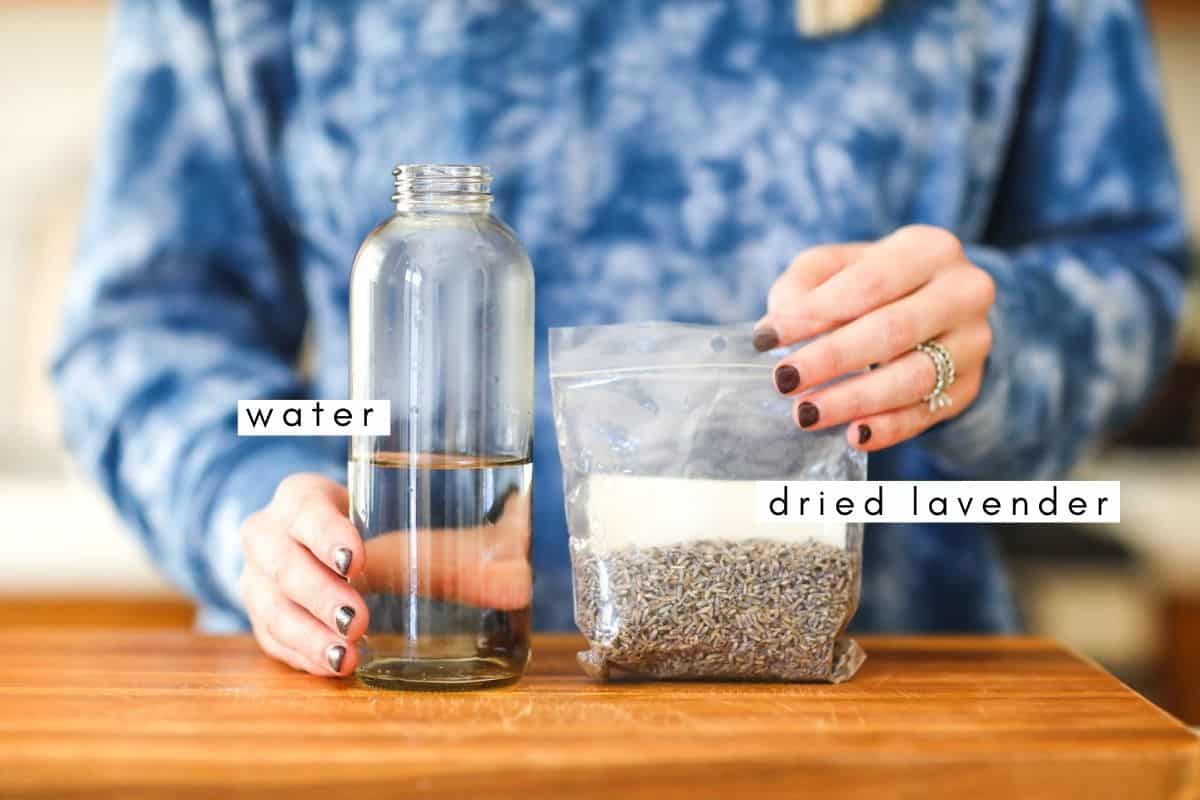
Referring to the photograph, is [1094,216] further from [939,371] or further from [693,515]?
[693,515]

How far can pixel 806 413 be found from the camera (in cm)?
63

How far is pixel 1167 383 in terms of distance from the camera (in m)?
2.61

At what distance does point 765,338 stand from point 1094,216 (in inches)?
21.1

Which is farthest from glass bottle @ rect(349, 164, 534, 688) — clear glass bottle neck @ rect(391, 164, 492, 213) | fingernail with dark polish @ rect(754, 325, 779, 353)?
fingernail with dark polish @ rect(754, 325, 779, 353)

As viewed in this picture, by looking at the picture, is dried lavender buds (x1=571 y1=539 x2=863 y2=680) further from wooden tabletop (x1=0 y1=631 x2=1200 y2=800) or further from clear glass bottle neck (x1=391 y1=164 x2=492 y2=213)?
clear glass bottle neck (x1=391 y1=164 x2=492 y2=213)

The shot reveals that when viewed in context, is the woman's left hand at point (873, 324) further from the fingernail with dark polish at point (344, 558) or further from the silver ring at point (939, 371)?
the fingernail with dark polish at point (344, 558)

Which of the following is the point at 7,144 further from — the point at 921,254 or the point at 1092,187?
the point at 921,254

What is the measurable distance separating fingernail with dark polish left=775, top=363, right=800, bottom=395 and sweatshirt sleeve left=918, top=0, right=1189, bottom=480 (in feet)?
1.12

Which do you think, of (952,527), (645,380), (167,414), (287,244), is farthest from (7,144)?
(645,380)

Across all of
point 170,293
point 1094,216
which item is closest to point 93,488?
point 170,293

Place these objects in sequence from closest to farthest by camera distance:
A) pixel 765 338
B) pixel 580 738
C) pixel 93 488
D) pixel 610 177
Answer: pixel 580 738 → pixel 765 338 → pixel 610 177 → pixel 93 488

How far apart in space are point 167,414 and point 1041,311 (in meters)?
0.57

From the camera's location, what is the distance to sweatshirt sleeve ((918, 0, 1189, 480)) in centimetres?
95

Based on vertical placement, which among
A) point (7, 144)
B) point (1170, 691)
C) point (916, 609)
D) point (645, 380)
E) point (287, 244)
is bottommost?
point (1170, 691)
